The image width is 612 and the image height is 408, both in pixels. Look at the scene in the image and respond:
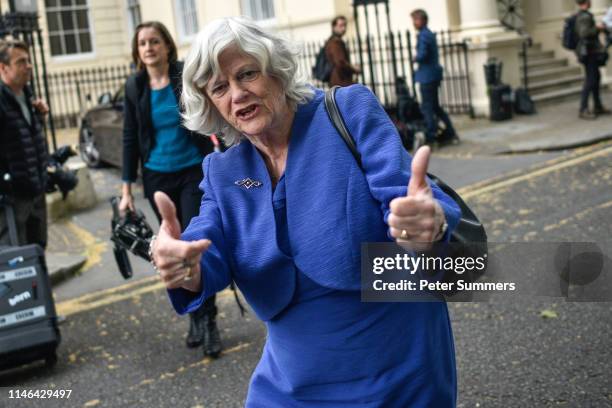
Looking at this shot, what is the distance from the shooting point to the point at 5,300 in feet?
17.9

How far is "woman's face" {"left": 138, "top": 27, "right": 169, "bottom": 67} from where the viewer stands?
5496 mm

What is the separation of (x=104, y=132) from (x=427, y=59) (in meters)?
4.94

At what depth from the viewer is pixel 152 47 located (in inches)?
217

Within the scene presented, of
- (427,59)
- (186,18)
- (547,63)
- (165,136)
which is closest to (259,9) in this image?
(186,18)

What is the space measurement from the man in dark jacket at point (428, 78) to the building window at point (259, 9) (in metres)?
8.08

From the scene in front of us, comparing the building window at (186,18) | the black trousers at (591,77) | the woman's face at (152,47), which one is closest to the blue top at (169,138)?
the woman's face at (152,47)

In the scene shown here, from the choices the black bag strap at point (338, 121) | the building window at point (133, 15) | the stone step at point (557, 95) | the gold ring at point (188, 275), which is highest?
the building window at point (133, 15)

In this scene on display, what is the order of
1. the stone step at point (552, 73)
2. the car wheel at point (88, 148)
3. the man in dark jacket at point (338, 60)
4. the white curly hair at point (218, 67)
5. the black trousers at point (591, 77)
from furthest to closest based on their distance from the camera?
the stone step at point (552, 73) < the car wheel at point (88, 148) < the black trousers at point (591, 77) < the man in dark jacket at point (338, 60) < the white curly hair at point (218, 67)

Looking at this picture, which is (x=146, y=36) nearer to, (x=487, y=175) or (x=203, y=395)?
(x=203, y=395)

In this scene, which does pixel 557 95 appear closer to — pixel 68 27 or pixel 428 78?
pixel 428 78

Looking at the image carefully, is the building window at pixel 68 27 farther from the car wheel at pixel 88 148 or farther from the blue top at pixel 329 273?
the blue top at pixel 329 273

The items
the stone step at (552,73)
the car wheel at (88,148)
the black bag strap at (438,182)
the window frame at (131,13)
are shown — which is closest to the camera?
the black bag strap at (438,182)

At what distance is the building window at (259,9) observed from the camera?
836 inches

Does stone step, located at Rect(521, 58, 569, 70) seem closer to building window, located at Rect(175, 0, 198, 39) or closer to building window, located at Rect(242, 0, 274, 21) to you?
building window, located at Rect(242, 0, 274, 21)
